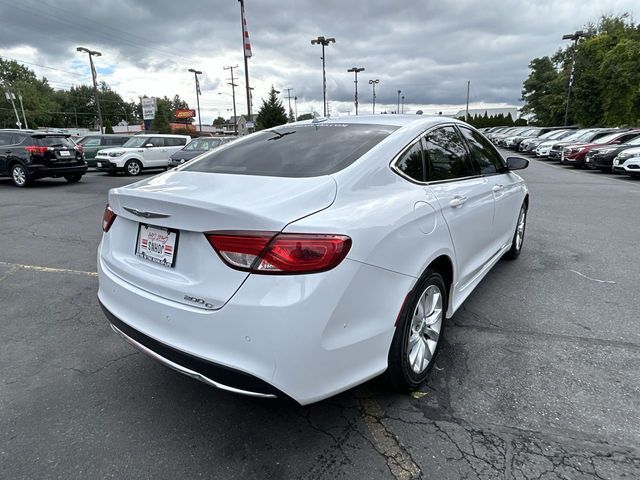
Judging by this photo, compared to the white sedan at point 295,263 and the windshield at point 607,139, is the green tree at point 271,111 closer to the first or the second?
the windshield at point 607,139

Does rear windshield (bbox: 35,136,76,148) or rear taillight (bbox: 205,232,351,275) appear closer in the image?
rear taillight (bbox: 205,232,351,275)

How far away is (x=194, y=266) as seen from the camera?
2020mm

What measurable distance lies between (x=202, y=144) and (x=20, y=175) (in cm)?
636

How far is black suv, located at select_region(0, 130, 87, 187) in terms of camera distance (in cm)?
1282

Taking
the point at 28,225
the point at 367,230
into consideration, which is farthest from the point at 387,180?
the point at 28,225

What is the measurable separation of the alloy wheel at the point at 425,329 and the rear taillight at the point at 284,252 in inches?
32.0

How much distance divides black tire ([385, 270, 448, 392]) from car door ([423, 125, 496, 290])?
0.41 metres

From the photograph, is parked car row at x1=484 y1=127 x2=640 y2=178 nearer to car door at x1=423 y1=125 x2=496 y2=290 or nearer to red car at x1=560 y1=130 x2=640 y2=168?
red car at x1=560 y1=130 x2=640 y2=168

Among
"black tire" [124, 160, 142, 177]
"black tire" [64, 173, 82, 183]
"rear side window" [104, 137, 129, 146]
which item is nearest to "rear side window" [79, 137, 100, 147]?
"rear side window" [104, 137, 129, 146]

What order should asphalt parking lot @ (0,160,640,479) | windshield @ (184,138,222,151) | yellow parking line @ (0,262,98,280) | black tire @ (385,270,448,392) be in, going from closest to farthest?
asphalt parking lot @ (0,160,640,479) < black tire @ (385,270,448,392) < yellow parking line @ (0,262,98,280) < windshield @ (184,138,222,151)

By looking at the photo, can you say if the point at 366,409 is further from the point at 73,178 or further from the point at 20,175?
the point at 73,178

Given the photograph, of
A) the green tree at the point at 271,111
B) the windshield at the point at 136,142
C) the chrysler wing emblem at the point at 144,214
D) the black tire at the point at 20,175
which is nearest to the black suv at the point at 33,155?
the black tire at the point at 20,175

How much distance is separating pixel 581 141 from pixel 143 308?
23.3 meters

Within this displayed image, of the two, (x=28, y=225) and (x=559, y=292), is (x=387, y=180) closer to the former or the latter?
(x=559, y=292)
